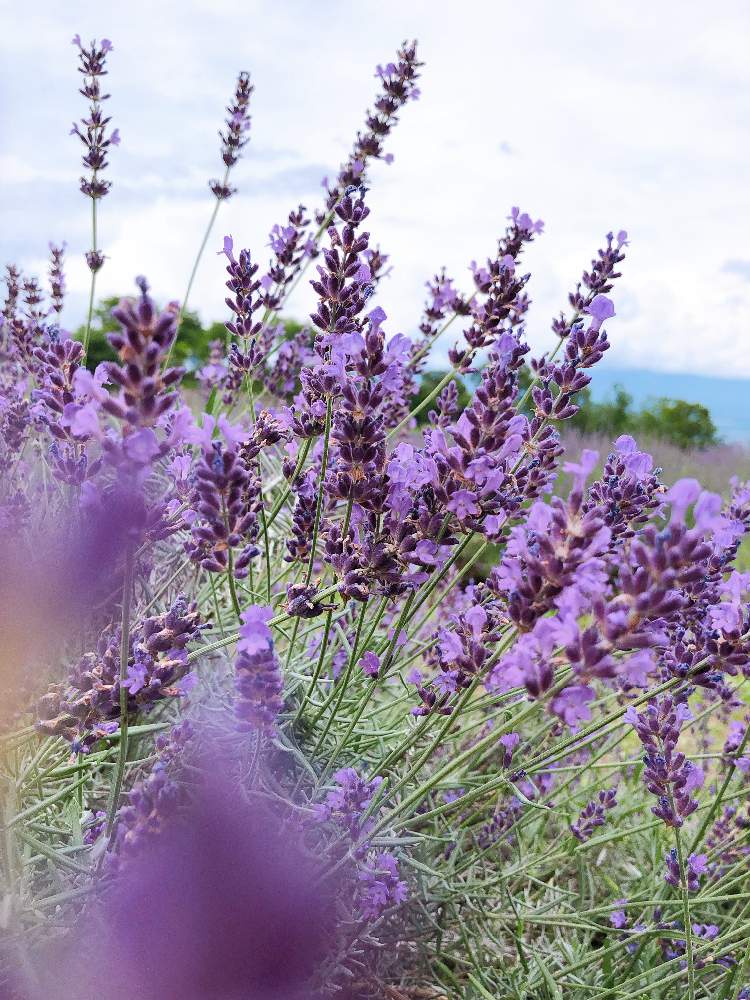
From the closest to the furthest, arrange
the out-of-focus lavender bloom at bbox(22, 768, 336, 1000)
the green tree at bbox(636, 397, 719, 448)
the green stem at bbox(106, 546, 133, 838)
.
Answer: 1. the green stem at bbox(106, 546, 133, 838)
2. the out-of-focus lavender bloom at bbox(22, 768, 336, 1000)
3. the green tree at bbox(636, 397, 719, 448)

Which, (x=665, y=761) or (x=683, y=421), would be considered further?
(x=683, y=421)

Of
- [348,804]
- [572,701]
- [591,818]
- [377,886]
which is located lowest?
[591,818]

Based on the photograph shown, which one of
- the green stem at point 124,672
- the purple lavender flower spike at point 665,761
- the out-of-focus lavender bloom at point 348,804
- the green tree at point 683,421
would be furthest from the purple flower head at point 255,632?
the green tree at point 683,421

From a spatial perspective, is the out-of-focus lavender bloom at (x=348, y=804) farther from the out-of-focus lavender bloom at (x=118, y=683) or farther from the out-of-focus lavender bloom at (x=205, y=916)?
the out-of-focus lavender bloom at (x=118, y=683)

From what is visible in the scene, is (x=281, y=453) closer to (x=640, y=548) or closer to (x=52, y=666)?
(x=52, y=666)

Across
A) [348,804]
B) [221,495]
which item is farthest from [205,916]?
[221,495]

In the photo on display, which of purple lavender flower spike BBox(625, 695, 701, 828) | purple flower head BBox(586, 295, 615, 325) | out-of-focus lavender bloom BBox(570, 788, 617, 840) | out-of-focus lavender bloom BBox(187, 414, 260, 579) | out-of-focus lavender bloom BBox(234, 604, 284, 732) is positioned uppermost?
purple flower head BBox(586, 295, 615, 325)

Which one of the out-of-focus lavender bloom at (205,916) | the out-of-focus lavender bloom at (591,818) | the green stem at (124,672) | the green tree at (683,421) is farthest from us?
the green tree at (683,421)

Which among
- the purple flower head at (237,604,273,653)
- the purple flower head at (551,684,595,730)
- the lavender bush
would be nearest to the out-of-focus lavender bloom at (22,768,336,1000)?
the lavender bush

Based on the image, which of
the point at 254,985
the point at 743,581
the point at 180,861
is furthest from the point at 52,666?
the point at 743,581

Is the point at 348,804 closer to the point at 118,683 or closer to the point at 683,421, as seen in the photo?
the point at 118,683

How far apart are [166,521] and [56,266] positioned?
2.14 m

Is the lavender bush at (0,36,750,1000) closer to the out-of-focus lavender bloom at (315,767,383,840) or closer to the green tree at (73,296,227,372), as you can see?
the out-of-focus lavender bloom at (315,767,383,840)

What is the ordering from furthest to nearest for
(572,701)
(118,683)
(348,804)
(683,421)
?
(683,421) → (348,804) → (118,683) → (572,701)
